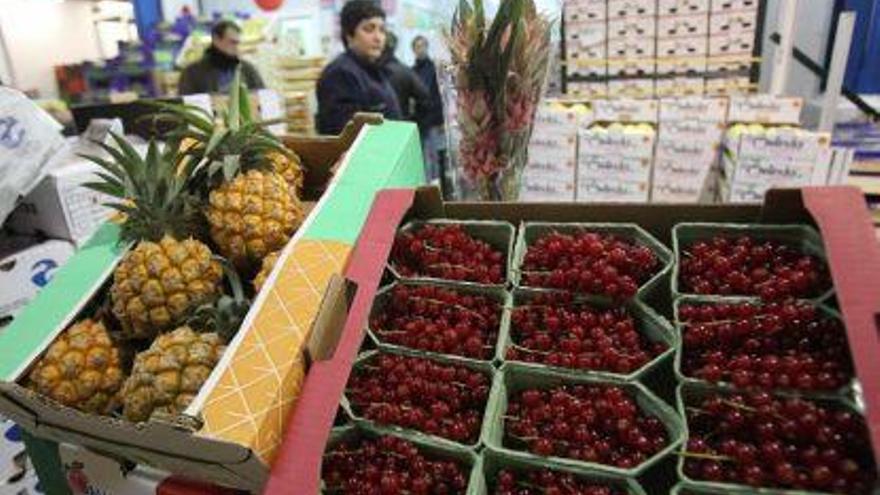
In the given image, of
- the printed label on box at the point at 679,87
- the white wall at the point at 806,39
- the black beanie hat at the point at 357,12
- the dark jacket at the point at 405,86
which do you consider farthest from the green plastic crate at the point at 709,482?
the white wall at the point at 806,39

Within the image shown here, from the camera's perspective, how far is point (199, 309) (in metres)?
1.51

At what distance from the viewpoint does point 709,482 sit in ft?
3.09

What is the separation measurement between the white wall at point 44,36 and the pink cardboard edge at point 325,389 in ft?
Result: 25.8

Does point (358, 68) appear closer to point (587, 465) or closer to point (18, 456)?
point (18, 456)

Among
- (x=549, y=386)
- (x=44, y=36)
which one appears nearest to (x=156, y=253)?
(x=549, y=386)

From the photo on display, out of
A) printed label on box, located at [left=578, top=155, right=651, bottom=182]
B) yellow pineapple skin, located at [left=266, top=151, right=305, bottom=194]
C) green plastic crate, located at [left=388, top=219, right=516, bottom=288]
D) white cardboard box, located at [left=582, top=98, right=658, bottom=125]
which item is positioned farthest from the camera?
white cardboard box, located at [left=582, top=98, right=658, bottom=125]

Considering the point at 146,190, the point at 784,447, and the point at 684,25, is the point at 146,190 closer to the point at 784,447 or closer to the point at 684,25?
the point at 784,447

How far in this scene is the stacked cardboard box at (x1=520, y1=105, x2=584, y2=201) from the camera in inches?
141

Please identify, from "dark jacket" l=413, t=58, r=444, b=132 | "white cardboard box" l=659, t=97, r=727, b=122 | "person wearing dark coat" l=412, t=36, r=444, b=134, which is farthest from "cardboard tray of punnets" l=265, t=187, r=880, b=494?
"person wearing dark coat" l=412, t=36, r=444, b=134

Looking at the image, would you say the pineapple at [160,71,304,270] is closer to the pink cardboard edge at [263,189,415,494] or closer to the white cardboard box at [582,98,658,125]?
the pink cardboard edge at [263,189,415,494]

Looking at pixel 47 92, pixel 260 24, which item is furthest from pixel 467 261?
pixel 47 92

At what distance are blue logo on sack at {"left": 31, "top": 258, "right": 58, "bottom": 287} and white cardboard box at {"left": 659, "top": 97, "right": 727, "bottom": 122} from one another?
322 centimetres

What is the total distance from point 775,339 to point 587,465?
45 centimetres

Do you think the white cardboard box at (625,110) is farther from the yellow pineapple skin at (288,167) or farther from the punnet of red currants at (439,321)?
the punnet of red currants at (439,321)
